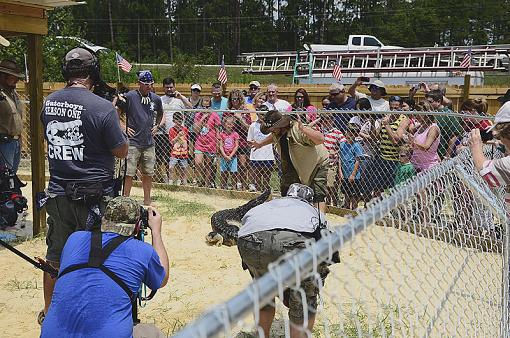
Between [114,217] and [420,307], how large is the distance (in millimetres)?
2611

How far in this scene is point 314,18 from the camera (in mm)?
68438

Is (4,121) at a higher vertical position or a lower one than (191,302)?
higher

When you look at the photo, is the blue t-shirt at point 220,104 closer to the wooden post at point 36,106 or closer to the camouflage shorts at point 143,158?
the camouflage shorts at point 143,158

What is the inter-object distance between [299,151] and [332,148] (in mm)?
2654

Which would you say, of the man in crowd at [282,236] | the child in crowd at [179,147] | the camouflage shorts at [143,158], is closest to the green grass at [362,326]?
the man in crowd at [282,236]

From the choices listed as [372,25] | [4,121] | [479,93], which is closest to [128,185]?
[4,121]

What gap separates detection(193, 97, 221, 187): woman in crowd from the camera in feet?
28.1

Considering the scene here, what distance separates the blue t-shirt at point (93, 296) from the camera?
226 cm

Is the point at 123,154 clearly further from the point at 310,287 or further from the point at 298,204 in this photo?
the point at 310,287

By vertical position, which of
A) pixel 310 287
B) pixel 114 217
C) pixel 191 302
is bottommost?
pixel 191 302

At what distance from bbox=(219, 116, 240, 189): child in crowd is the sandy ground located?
6.85ft

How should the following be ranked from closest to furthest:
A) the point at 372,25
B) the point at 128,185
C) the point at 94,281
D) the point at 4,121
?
the point at 94,281 → the point at 4,121 → the point at 128,185 → the point at 372,25

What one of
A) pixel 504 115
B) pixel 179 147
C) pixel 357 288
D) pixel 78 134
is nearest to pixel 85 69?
pixel 78 134

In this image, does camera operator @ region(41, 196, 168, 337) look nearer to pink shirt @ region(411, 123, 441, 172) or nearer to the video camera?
the video camera
